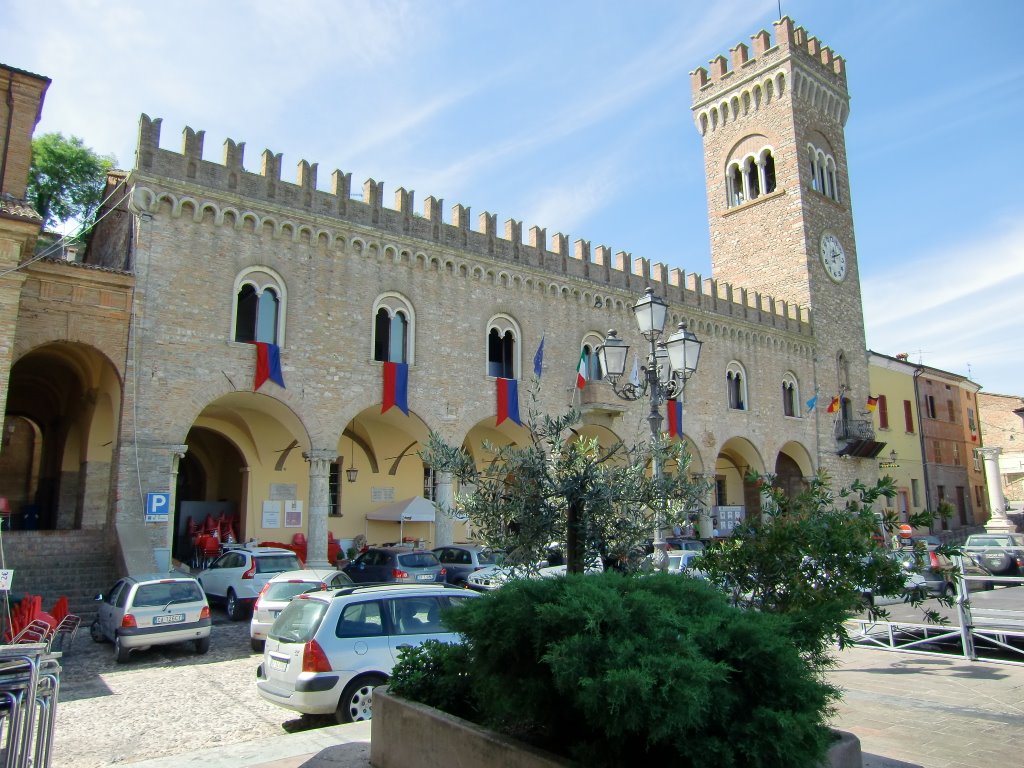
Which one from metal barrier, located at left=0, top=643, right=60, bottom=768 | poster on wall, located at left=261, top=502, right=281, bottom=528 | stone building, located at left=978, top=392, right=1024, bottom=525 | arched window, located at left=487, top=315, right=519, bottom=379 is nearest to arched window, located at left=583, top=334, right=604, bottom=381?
arched window, located at left=487, top=315, right=519, bottom=379

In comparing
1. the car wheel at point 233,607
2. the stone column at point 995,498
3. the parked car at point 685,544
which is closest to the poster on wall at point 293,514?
the car wheel at point 233,607

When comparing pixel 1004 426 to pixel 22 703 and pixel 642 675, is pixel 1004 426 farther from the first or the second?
pixel 22 703

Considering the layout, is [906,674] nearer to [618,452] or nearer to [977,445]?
[618,452]

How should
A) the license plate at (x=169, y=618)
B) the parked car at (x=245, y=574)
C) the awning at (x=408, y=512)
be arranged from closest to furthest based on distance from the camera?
the license plate at (x=169, y=618)
the parked car at (x=245, y=574)
the awning at (x=408, y=512)

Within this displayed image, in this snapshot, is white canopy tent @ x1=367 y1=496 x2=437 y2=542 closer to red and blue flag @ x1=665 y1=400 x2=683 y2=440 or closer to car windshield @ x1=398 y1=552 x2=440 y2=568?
car windshield @ x1=398 y1=552 x2=440 y2=568

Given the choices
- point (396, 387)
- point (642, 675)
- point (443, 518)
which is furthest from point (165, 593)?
point (642, 675)

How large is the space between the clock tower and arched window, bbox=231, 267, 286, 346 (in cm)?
2044

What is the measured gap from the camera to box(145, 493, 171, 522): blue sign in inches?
559

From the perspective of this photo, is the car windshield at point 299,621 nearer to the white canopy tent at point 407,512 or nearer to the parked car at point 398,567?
the parked car at point 398,567

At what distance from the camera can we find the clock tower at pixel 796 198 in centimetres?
2936

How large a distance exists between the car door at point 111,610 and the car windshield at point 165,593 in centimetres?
25

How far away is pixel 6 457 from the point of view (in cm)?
2558

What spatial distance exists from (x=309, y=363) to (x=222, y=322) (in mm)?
2052

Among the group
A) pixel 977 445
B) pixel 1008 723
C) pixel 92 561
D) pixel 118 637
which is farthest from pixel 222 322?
pixel 977 445
